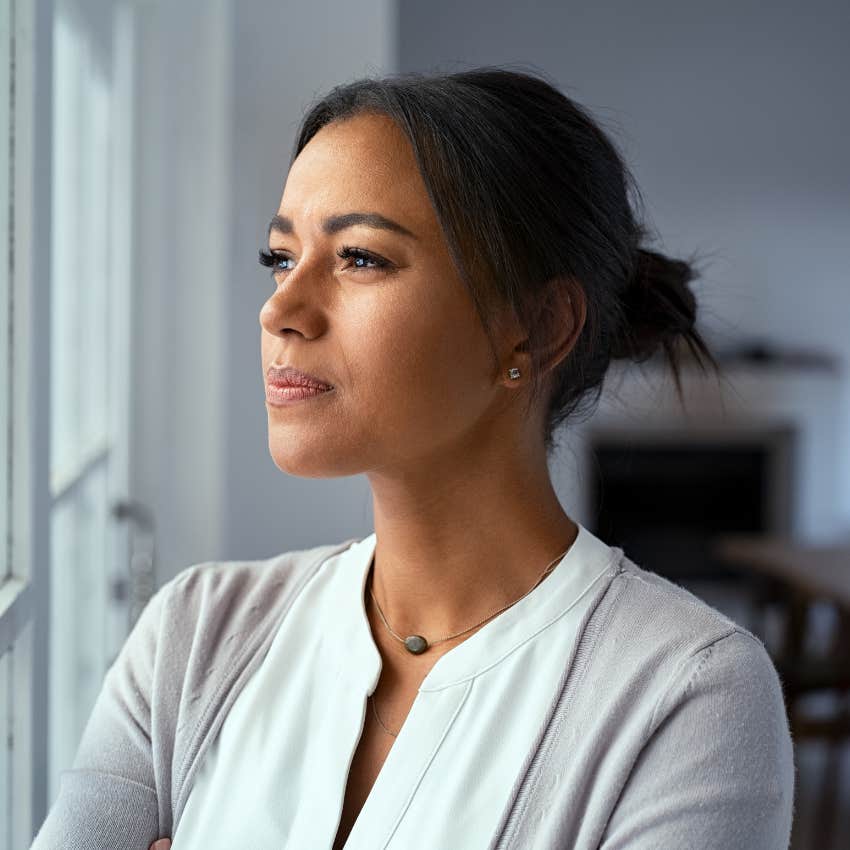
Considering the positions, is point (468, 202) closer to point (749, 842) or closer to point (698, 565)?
point (749, 842)

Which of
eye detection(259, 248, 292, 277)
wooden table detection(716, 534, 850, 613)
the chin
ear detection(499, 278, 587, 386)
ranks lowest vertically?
wooden table detection(716, 534, 850, 613)

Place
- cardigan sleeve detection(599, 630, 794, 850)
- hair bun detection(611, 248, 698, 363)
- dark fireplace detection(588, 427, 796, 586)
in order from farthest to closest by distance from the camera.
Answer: dark fireplace detection(588, 427, 796, 586) → hair bun detection(611, 248, 698, 363) → cardigan sleeve detection(599, 630, 794, 850)

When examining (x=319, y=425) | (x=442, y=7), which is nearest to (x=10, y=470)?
(x=319, y=425)

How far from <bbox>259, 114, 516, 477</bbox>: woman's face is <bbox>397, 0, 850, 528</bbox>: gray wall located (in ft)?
17.0

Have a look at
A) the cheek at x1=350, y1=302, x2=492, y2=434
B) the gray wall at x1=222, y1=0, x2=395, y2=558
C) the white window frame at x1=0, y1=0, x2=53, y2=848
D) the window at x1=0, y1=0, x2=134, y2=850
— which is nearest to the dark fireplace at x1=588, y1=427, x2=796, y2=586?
the gray wall at x1=222, y1=0, x2=395, y2=558

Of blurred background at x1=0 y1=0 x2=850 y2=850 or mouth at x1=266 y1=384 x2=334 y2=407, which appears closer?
mouth at x1=266 y1=384 x2=334 y2=407

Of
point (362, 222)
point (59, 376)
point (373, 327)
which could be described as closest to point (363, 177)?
point (362, 222)

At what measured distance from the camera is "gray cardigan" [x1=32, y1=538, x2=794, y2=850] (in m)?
0.95

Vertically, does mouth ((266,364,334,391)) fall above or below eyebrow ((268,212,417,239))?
below

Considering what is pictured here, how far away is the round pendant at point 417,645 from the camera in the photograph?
117cm

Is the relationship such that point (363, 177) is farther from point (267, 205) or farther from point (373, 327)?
point (267, 205)

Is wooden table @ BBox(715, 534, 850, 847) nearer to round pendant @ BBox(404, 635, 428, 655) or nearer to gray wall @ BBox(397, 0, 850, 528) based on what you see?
round pendant @ BBox(404, 635, 428, 655)

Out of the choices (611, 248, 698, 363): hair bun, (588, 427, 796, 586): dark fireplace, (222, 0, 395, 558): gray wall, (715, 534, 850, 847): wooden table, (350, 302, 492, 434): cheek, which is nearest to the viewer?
(350, 302, 492, 434): cheek

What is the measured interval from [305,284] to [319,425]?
0.13 m
